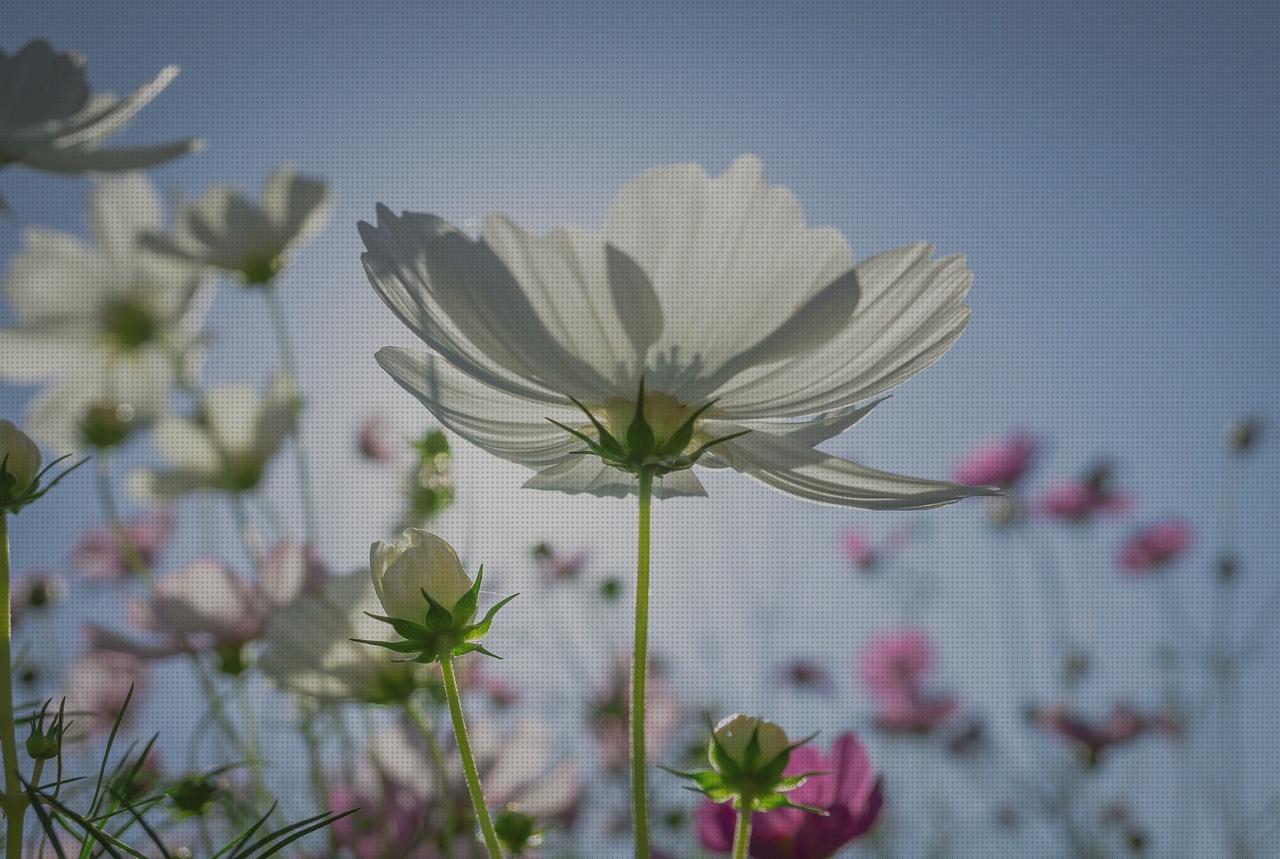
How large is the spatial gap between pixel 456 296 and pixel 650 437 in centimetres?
8

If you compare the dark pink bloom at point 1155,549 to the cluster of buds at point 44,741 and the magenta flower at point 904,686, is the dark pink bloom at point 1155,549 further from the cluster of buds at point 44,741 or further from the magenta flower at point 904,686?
the cluster of buds at point 44,741

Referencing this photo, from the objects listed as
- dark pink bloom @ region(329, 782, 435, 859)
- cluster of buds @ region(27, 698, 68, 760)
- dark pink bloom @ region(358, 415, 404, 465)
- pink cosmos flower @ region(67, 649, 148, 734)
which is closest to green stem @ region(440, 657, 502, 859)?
cluster of buds @ region(27, 698, 68, 760)

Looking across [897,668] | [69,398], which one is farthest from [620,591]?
[69,398]

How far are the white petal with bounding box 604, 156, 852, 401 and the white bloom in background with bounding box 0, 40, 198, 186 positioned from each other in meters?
0.25

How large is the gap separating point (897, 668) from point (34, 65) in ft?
5.35

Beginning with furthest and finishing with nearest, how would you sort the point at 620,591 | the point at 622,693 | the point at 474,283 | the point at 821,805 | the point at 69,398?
the point at 620,591
the point at 622,693
the point at 69,398
the point at 821,805
the point at 474,283

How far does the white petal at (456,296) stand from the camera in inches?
11.5

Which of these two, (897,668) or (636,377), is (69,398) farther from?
(897,668)

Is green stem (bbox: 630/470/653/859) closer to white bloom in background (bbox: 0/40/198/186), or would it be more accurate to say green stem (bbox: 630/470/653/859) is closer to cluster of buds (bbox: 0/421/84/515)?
cluster of buds (bbox: 0/421/84/515)

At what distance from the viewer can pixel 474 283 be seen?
0.97ft

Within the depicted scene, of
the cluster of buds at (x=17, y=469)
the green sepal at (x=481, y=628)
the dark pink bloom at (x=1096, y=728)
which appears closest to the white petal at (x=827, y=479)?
the green sepal at (x=481, y=628)

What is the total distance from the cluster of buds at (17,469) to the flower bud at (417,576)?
0.10 metres

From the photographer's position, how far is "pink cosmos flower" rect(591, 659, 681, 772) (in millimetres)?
1261

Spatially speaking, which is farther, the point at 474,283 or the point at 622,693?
the point at 622,693
